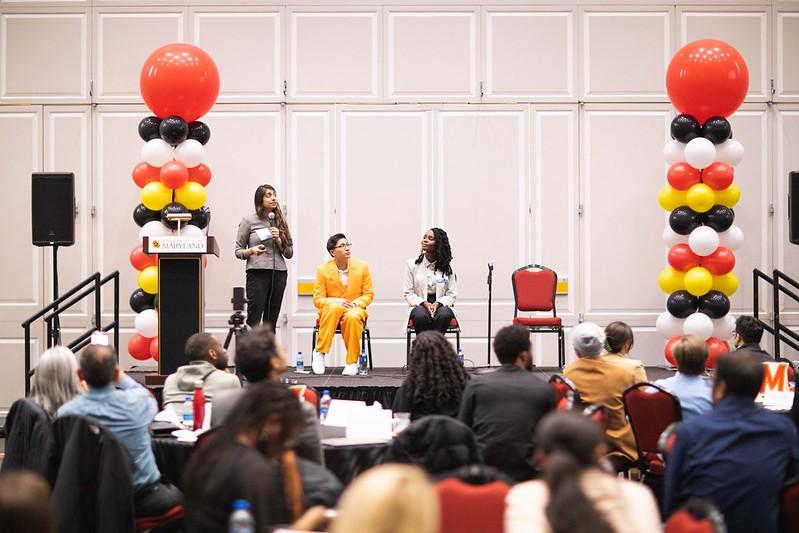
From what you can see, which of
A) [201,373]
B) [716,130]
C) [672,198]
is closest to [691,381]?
[201,373]

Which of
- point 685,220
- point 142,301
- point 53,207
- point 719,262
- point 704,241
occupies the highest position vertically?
point 53,207

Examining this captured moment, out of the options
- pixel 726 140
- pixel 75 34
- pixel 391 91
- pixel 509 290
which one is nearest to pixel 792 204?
pixel 726 140

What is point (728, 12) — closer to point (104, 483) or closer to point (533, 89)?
point (533, 89)

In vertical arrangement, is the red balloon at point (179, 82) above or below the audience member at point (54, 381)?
above

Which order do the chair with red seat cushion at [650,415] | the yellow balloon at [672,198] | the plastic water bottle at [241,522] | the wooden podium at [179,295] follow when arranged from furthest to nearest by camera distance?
the yellow balloon at [672,198]
the wooden podium at [179,295]
the chair with red seat cushion at [650,415]
the plastic water bottle at [241,522]

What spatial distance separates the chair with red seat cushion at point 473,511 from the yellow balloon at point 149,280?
5359 millimetres

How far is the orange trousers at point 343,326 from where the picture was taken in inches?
285

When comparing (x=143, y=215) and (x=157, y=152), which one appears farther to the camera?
(x=143, y=215)

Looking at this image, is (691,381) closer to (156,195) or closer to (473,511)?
(473,511)

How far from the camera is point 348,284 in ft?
24.8

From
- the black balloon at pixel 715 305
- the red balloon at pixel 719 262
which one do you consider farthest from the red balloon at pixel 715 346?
the red balloon at pixel 719 262

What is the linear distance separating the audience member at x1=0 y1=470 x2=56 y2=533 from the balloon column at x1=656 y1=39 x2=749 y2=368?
20.7 ft

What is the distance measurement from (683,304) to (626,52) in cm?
278

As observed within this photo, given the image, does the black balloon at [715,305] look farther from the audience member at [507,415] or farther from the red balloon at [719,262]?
the audience member at [507,415]
